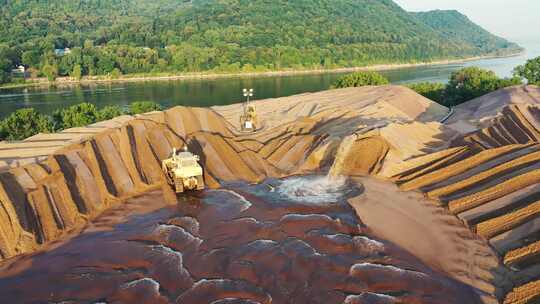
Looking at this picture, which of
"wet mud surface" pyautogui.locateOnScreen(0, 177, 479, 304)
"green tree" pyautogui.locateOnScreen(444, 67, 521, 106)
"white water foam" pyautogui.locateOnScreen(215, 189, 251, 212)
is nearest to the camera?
"wet mud surface" pyautogui.locateOnScreen(0, 177, 479, 304)

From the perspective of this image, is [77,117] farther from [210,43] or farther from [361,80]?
[210,43]

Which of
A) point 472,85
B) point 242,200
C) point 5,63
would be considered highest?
point 5,63

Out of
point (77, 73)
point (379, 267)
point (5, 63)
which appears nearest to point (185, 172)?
point (379, 267)

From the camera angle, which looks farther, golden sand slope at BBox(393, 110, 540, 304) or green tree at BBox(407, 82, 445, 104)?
green tree at BBox(407, 82, 445, 104)

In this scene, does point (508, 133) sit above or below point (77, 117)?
above

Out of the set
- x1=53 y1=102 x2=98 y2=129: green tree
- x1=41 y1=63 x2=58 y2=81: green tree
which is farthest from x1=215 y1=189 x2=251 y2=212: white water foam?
x1=41 y1=63 x2=58 y2=81: green tree

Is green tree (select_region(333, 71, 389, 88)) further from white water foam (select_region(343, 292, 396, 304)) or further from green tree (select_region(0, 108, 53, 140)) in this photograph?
white water foam (select_region(343, 292, 396, 304))
